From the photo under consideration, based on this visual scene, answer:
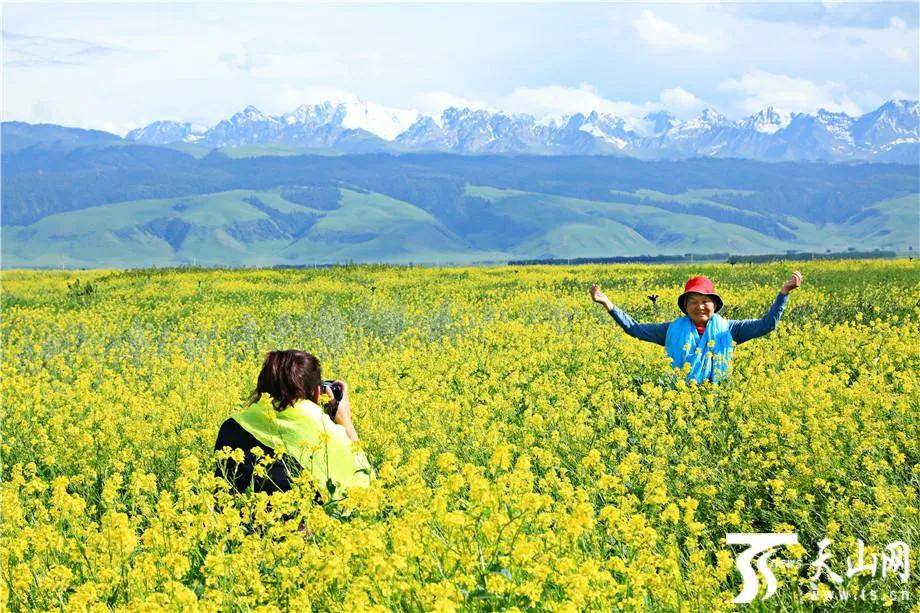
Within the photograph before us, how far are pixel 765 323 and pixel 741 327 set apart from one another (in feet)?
0.77

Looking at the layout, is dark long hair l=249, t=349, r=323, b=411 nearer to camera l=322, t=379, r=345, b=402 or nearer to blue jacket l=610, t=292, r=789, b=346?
camera l=322, t=379, r=345, b=402

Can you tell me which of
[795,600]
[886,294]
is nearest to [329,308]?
[886,294]

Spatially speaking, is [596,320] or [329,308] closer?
[596,320]

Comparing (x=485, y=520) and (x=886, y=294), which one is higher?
(x=886, y=294)

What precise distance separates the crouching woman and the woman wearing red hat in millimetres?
3421

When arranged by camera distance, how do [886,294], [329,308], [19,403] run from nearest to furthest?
[19,403] → [886,294] → [329,308]

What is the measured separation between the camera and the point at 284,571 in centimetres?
421

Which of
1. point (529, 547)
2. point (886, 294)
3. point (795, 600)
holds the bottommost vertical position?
point (795, 600)

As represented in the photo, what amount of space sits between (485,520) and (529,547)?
20.4 inches

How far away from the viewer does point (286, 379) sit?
638cm

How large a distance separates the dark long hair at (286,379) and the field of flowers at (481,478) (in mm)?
713

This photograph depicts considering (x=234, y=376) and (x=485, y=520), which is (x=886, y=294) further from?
(x=485, y=520)
